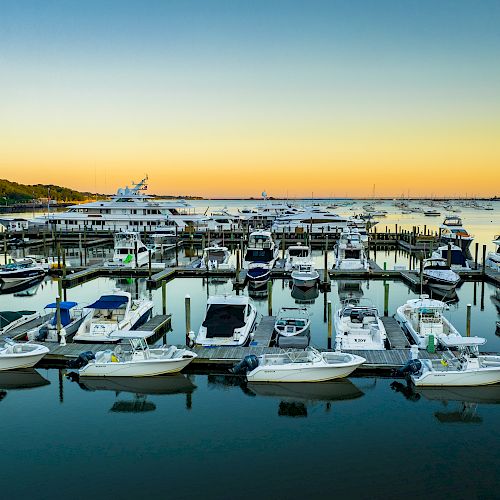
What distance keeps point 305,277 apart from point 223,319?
13.6 m

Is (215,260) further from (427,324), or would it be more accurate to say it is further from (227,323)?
(427,324)

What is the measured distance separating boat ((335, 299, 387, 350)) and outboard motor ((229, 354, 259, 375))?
12.0 ft

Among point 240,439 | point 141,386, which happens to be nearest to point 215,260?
point 141,386

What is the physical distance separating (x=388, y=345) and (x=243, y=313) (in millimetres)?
6253

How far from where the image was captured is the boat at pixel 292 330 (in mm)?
20469

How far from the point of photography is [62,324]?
75.6ft

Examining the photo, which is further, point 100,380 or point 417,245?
point 417,245

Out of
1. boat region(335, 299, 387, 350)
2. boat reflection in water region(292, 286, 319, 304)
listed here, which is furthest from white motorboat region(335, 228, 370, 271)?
boat region(335, 299, 387, 350)

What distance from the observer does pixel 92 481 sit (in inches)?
497

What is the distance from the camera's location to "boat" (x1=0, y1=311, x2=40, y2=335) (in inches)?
900

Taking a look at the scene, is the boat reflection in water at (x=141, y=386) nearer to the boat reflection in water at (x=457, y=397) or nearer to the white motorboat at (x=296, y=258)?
the boat reflection in water at (x=457, y=397)

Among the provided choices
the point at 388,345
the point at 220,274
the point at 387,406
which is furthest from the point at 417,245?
the point at 387,406

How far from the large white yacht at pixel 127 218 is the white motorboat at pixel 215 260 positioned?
23.7m

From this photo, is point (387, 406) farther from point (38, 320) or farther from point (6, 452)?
point (38, 320)
